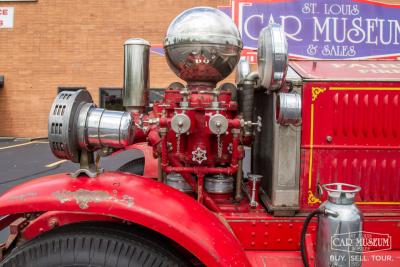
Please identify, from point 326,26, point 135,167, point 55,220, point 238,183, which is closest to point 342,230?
point 238,183

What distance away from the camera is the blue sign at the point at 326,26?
9281mm

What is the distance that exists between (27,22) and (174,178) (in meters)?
11.7

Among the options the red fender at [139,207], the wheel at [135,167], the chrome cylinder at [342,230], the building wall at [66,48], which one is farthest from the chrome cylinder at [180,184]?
the building wall at [66,48]

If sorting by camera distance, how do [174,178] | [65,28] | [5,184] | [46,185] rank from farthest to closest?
[65,28] < [5,184] < [174,178] < [46,185]

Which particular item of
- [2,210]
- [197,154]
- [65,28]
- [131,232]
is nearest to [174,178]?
[197,154]

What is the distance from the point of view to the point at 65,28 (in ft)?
41.1

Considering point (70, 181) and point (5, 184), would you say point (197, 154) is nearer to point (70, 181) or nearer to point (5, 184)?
point (70, 181)

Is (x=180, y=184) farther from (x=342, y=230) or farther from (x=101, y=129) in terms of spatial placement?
(x=342, y=230)

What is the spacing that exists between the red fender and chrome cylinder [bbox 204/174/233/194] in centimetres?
53

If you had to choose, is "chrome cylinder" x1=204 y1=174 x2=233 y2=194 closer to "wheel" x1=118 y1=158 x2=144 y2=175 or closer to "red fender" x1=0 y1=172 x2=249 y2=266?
"red fender" x1=0 y1=172 x2=249 y2=266

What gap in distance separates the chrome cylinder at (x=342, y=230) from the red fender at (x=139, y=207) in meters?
0.40

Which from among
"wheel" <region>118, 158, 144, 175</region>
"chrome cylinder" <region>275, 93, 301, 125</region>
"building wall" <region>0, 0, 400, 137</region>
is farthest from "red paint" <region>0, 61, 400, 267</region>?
"building wall" <region>0, 0, 400, 137</region>

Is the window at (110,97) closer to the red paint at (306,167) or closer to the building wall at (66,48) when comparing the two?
the building wall at (66,48)

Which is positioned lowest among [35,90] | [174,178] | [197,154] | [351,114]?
[174,178]
